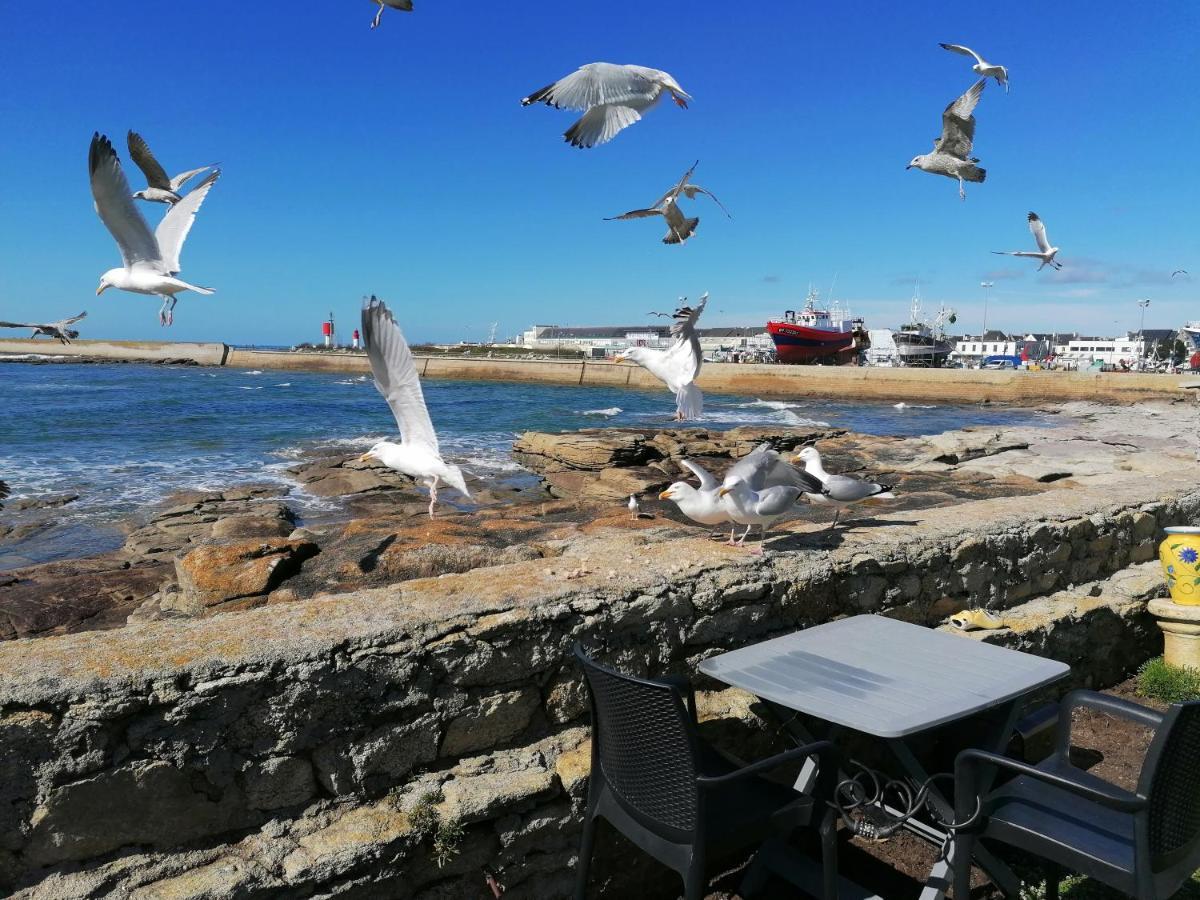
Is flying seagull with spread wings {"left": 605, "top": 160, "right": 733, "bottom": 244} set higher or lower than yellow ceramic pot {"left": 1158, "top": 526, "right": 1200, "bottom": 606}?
higher

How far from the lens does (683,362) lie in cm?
651

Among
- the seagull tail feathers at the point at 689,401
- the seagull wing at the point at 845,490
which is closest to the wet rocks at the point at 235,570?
the seagull tail feathers at the point at 689,401

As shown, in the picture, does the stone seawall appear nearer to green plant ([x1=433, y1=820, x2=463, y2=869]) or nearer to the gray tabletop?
green plant ([x1=433, y1=820, x2=463, y2=869])

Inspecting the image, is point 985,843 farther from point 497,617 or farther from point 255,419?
point 255,419

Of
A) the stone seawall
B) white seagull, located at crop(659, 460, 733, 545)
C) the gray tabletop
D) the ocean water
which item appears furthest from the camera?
the ocean water

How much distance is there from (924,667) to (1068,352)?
11111 centimetres

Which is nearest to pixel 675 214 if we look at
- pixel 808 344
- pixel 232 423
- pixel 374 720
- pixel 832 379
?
pixel 374 720

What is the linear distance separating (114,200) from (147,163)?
1710mm

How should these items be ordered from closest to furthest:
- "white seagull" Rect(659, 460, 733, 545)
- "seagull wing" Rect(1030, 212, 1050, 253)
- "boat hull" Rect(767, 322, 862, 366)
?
"white seagull" Rect(659, 460, 733, 545) → "seagull wing" Rect(1030, 212, 1050, 253) → "boat hull" Rect(767, 322, 862, 366)

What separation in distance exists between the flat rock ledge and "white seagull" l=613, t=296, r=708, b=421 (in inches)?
111

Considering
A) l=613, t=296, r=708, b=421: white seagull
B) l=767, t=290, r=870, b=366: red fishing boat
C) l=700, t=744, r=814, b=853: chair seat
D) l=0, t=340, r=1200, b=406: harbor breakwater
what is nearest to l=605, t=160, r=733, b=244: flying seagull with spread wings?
l=613, t=296, r=708, b=421: white seagull

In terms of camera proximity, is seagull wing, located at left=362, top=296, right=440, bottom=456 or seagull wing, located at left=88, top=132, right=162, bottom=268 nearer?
seagull wing, located at left=362, top=296, right=440, bottom=456

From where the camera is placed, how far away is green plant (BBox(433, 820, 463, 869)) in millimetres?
2404

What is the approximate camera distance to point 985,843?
111 inches
